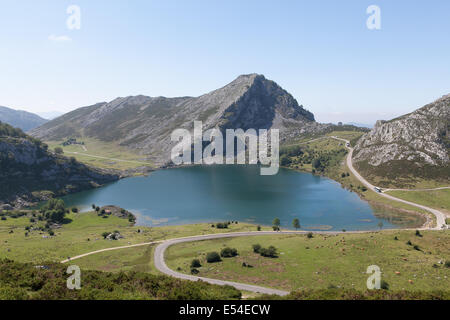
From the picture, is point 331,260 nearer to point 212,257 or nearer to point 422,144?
point 212,257

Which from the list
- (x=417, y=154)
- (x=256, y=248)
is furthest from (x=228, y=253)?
(x=417, y=154)

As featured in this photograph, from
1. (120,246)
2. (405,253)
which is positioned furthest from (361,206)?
(120,246)

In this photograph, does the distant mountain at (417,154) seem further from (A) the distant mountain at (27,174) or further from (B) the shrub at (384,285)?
(A) the distant mountain at (27,174)

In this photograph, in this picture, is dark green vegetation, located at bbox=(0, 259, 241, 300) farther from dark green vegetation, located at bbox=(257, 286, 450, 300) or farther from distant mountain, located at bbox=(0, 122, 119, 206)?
distant mountain, located at bbox=(0, 122, 119, 206)

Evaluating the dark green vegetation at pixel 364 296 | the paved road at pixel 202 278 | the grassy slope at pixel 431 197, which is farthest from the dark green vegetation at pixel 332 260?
the grassy slope at pixel 431 197

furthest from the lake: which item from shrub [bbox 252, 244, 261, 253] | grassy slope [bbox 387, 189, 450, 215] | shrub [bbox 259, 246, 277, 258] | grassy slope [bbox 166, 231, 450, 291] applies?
shrub [bbox 259, 246, 277, 258]
